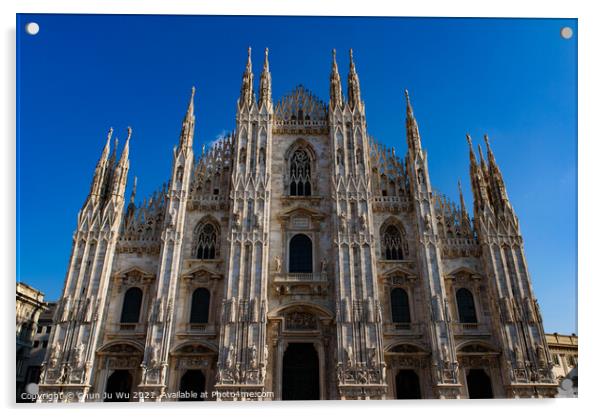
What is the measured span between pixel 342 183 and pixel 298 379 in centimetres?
783

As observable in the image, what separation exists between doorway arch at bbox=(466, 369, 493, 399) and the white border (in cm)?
586

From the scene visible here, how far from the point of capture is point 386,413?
10.2 meters

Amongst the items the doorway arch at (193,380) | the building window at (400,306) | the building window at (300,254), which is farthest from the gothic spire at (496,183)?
the doorway arch at (193,380)

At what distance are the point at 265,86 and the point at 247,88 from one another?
0.86 meters

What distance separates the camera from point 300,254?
1848 centimetres

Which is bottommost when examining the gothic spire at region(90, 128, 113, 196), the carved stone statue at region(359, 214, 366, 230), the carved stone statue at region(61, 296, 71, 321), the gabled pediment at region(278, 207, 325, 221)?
the carved stone statue at region(61, 296, 71, 321)

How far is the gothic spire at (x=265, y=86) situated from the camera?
21.5 metres

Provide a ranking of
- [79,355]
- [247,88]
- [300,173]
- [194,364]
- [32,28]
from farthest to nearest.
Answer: [247,88], [300,173], [194,364], [79,355], [32,28]

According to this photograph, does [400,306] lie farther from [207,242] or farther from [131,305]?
[131,305]

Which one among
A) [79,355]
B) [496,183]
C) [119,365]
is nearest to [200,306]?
[119,365]

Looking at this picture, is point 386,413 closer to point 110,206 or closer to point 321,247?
point 321,247

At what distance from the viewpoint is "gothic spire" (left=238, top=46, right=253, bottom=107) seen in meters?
21.4

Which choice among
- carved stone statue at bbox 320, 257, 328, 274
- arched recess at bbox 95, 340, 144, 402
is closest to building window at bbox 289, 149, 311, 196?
carved stone statue at bbox 320, 257, 328, 274

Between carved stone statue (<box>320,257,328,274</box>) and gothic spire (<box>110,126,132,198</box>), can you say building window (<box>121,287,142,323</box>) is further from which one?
carved stone statue (<box>320,257,328,274</box>)
